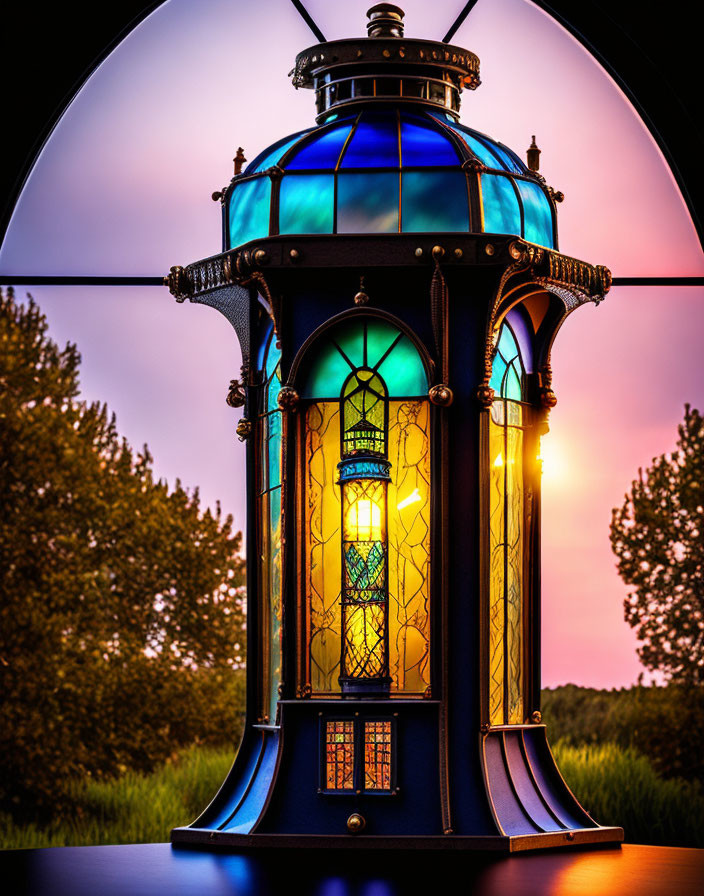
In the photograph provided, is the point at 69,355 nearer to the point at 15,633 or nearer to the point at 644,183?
the point at 15,633

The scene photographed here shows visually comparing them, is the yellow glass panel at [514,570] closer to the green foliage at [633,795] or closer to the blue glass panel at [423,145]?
the blue glass panel at [423,145]

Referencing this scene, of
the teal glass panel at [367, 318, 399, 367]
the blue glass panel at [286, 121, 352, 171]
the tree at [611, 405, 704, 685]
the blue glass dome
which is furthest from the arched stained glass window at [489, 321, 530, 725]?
the tree at [611, 405, 704, 685]

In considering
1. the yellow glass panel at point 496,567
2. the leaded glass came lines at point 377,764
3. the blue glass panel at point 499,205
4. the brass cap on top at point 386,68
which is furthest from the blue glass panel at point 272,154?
the leaded glass came lines at point 377,764

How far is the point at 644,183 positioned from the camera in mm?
16000

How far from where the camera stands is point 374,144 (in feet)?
35.5

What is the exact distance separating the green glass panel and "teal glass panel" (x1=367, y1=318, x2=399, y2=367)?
15 cm

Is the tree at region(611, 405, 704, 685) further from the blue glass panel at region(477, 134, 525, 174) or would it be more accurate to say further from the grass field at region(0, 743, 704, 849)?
the blue glass panel at region(477, 134, 525, 174)

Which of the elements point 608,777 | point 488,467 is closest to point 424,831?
point 488,467

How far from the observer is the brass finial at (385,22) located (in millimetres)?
11492

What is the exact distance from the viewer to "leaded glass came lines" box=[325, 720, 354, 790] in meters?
10.2

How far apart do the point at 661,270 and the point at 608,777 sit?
6566 mm

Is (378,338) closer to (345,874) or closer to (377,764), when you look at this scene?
(377,764)

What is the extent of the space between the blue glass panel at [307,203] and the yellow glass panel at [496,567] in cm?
145

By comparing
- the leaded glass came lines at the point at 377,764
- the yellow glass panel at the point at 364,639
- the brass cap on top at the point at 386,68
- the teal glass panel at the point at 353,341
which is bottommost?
the leaded glass came lines at the point at 377,764
